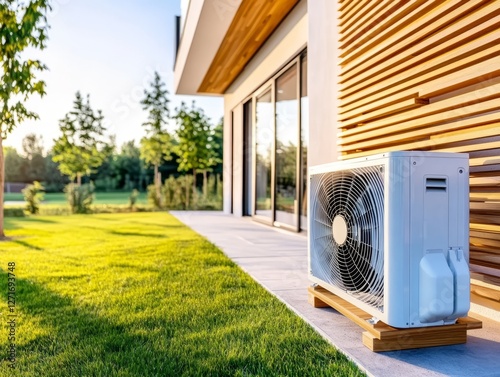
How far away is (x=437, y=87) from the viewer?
236 centimetres

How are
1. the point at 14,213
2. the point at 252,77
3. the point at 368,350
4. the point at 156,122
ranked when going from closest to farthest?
the point at 368,350 < the point at 252,77 < the point at 14,213 < the point at 156,122

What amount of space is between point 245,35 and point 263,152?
2.15 meters

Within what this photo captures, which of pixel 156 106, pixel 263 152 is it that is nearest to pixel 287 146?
pixel 263 152

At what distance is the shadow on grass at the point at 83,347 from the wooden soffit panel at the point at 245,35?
4.68m

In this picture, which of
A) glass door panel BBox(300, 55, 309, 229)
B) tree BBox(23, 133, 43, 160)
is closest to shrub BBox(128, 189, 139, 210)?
glass door panel BBox(300, 55, 309, 229)

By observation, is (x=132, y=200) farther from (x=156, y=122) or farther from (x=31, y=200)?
(x=31, y=200)

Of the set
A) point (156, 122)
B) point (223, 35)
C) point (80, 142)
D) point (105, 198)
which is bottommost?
point (105, 198)

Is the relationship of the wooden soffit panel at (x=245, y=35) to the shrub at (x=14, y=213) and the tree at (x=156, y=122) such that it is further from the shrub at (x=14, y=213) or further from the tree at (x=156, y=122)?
the shrub at (x=14, y=213)

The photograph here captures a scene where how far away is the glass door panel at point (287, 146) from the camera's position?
648 cm

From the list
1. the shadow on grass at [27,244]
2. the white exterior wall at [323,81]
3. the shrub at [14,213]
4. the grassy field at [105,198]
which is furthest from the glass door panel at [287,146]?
the shrub at [14,213]

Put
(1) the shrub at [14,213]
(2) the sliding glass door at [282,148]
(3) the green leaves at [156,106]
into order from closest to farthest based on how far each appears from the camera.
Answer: (2) the sliding glass door at [282,148]
(1) the shrub at [14,213]
(3) the green leaves at [156,106]

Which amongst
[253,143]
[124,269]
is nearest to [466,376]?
[124,269]

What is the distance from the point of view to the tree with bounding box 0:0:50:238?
5.03 m

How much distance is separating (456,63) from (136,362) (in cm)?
209
